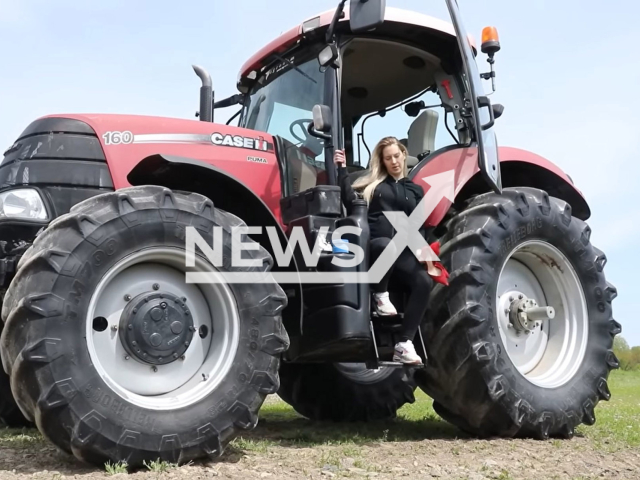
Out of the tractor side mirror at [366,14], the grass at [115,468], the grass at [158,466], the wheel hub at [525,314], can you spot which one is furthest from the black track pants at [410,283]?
the grass at [115,468]

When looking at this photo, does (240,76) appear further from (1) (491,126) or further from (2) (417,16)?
(1) (491,126)

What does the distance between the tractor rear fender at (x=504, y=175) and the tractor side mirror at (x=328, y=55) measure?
0.98 m

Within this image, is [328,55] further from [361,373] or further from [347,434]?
[361,373]

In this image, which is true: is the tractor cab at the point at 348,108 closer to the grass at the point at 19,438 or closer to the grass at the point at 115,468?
the grass at the point at 115,468

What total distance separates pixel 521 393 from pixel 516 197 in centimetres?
138

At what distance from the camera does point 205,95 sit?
229 inches

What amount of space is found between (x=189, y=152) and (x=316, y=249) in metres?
0.99

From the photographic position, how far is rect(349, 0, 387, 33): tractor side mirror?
174 inches

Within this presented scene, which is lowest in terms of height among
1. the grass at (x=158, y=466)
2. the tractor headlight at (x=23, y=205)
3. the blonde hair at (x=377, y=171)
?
the grass at (x=158, y=466)

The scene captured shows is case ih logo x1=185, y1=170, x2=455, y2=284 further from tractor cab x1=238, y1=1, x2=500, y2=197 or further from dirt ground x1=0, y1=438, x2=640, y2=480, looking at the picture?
dirt ground x1=0, y1=438, x2=640, y2=480

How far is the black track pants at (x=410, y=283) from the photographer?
15.7 feet

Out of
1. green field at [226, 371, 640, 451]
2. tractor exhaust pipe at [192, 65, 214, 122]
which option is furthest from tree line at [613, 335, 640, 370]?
tractor exhaust pipe at [192, 65, 214, 122]

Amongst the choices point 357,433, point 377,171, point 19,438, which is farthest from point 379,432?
point 19,438

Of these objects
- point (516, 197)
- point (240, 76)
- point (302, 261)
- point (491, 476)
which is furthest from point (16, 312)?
A: point (516, 197)
